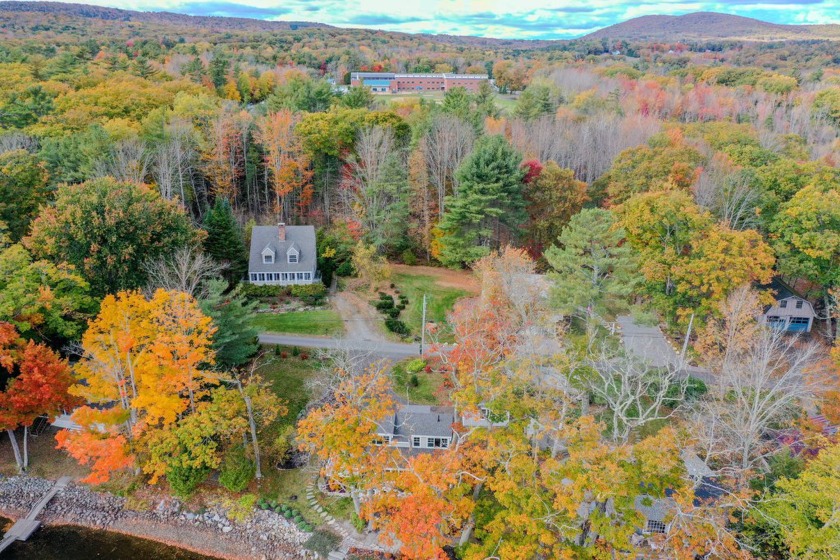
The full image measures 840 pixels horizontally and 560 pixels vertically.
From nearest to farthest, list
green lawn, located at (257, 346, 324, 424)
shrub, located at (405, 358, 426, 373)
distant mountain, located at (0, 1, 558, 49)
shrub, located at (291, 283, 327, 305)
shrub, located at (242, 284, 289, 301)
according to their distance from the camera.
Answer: green lawn, located at (257, 346, 324, 424) < shrub, located at (405, 358, 426, 373) < shrub, located at (291, 283, 327, 305) < shrub, located at (242, 284, 289, 301) < distant mountain, located at (0, 1, 558, 49)

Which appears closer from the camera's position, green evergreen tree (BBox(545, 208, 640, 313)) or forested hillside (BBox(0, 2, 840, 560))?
forested hillside (BBox(0, 2, 840, 560))

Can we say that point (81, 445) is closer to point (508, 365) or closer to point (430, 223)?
point (508, 365)

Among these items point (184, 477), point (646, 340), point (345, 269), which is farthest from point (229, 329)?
point (646, 340)

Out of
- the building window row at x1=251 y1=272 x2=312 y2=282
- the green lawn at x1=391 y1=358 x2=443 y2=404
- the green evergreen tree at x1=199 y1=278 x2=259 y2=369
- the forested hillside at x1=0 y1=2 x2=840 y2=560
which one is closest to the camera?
the forested hillside at x1=0 y1=2 x2=840 y2=560

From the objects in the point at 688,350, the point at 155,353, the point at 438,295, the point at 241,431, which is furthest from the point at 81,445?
the point at 688,350

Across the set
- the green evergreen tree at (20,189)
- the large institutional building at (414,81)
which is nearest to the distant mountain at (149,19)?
the large institutional building at (414,81)

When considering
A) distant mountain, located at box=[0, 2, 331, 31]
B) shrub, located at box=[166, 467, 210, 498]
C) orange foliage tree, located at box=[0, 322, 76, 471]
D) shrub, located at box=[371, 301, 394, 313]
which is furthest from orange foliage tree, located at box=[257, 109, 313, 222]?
distant mountain, located at box=[0, 2, 331, 31]

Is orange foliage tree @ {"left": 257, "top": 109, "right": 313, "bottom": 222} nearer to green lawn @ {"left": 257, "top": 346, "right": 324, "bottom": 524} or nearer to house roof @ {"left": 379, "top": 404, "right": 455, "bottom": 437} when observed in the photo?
green lawn @ {"left": 257, "top": 346, "right": 324, "bottom": 524}

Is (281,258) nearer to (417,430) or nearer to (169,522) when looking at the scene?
(417,430)
